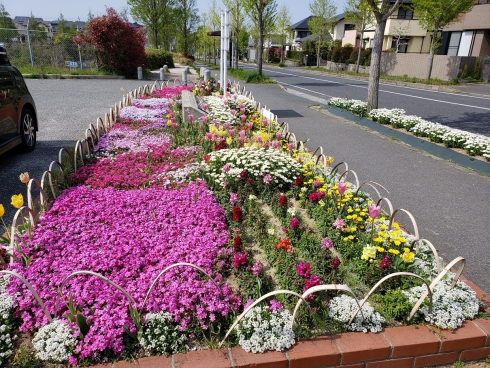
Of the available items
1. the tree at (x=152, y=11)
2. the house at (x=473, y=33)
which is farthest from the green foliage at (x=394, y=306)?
the tree at (x=152, y=11)

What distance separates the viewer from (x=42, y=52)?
21.9m

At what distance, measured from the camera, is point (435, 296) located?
2.74 m

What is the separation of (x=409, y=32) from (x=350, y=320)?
1611 inches

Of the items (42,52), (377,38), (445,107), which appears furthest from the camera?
(42,52)

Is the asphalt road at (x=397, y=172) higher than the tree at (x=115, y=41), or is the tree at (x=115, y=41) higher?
the tree at (x=115, y=41)

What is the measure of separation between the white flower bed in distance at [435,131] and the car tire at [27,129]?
760 centimetres

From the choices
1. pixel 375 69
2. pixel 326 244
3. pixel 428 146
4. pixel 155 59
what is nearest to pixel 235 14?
pixel 155 59

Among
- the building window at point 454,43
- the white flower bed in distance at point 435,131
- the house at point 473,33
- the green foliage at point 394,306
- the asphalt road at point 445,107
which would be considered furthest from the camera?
the building window at point 454,43

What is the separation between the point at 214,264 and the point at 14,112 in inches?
179

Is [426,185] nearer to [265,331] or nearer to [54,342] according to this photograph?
[265,331]

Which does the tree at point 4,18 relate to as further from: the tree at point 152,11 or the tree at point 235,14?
the tree at point 235,14

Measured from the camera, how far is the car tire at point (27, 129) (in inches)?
240

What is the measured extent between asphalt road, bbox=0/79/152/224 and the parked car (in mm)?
322

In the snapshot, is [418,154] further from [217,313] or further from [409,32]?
[409,32]
